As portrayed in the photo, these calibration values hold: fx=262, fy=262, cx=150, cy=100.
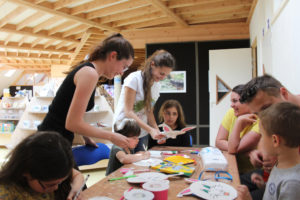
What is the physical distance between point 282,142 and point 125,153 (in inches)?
41.2

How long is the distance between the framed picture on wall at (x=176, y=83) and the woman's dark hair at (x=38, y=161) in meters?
5.29

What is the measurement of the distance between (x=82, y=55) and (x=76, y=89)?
8.39 meters

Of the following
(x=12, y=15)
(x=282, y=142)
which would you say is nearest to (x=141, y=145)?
(x=282, y=142)

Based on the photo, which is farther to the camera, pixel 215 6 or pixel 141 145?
pixel 215 6

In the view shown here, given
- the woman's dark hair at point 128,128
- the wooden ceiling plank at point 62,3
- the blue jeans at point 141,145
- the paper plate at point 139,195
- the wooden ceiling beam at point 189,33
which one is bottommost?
the blue jeans at point 141,145

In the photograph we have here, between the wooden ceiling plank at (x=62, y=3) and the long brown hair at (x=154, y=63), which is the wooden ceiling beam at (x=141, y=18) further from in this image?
the long brown hair at (x=154, y=63)

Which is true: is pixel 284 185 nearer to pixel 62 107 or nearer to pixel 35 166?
pixel 35 166

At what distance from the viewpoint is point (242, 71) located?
210 inches

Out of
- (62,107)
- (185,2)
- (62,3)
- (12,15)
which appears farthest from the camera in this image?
(12,15)

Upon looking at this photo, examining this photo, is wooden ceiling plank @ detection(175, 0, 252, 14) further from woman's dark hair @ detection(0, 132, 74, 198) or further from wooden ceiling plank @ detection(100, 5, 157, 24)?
woman's dark hair @ detection(0, 132, 74, 198)

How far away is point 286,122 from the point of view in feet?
3.51

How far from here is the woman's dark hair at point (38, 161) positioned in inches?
35.1

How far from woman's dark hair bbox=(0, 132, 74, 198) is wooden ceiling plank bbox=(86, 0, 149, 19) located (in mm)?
4276

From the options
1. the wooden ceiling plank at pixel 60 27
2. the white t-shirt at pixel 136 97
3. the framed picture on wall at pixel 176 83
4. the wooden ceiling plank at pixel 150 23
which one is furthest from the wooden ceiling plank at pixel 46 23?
the white t-shirt at pixel 136 97
